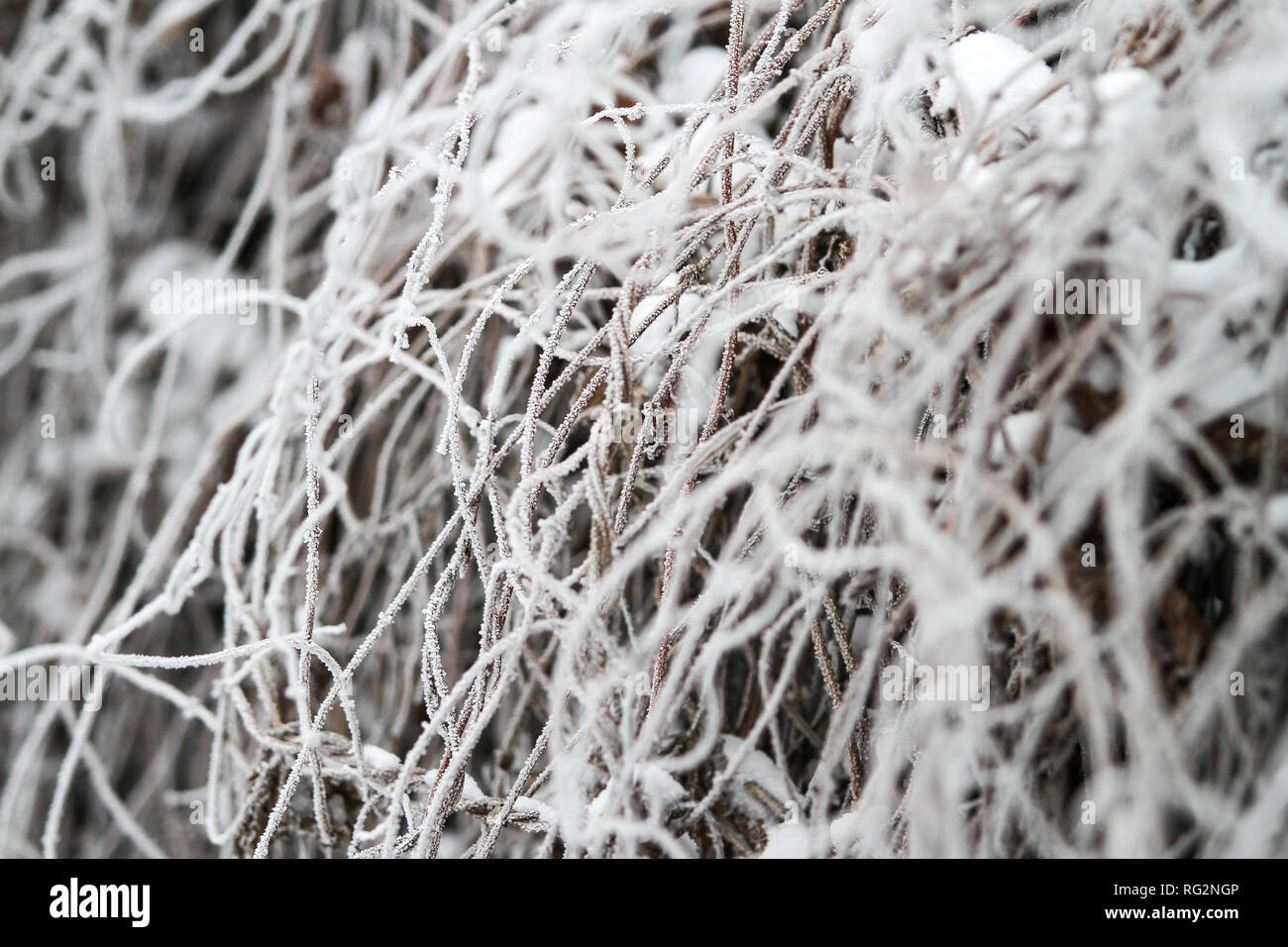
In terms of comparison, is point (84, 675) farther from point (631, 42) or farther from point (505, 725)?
point (631, 42)

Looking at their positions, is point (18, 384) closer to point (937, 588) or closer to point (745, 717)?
point (745, 717)

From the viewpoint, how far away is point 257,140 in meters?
1.28

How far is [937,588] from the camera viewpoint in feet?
1.33

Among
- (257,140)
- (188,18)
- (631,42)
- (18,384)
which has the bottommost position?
(18,384)

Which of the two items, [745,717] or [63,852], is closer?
[745,717]

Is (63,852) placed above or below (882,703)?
below

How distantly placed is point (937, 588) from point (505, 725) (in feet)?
1.63

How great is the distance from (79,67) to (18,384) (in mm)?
428

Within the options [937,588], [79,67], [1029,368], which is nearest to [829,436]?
[937,588]

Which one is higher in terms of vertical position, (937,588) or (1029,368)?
(1029,368)
